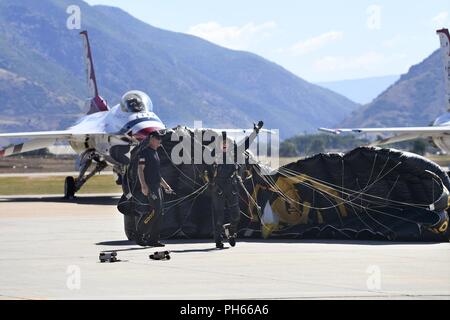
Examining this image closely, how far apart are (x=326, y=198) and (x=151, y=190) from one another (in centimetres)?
369

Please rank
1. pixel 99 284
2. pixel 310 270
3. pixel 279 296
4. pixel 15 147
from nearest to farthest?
pixel 279 296
pixel 99 284
pixel 310 270
pixel 15 147

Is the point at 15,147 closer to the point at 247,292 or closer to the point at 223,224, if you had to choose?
the point at 223,224

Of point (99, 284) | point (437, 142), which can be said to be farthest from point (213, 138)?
point (437, 142)

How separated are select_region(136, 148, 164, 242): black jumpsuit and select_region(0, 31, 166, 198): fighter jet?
469 inches

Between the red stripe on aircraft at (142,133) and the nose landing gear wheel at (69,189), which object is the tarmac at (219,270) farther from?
the nose landing gear wheel at (69,189)

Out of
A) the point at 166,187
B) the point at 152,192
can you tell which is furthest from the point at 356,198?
the point at 152,192

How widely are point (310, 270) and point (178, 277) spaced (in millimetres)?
1978

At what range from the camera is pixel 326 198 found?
20.3 m

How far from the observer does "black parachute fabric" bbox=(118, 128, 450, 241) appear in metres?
19.7

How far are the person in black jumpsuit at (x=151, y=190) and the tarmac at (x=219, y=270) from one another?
35 cm

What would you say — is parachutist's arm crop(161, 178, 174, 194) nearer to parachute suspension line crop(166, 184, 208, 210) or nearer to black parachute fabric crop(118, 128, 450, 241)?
black parachute fabric crop(118, 128, 450, 241)

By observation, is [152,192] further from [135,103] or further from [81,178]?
[81,178]

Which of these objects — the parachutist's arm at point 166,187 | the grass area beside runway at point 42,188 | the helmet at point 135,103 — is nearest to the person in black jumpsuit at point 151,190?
the parachutist's arm at point 166,187
